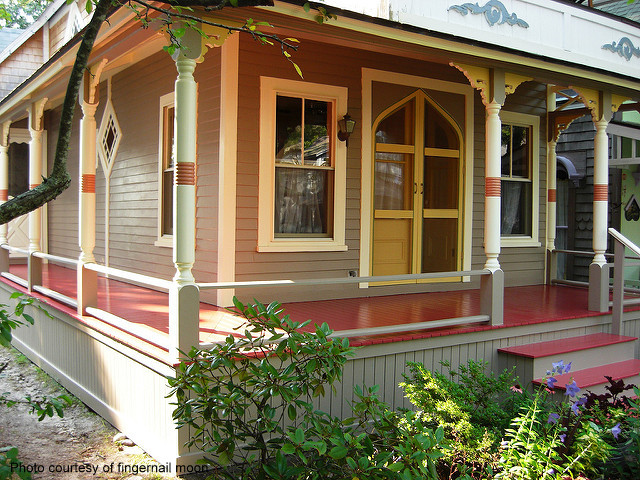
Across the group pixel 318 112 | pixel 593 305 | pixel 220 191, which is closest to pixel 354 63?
pixel 318 112

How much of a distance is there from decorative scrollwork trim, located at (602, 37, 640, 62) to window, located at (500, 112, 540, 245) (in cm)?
186

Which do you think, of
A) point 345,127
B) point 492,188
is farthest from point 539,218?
point 345,127

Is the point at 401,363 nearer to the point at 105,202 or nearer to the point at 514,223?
the point at 514,223

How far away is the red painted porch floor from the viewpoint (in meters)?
6.13

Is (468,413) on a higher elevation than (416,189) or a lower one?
lower

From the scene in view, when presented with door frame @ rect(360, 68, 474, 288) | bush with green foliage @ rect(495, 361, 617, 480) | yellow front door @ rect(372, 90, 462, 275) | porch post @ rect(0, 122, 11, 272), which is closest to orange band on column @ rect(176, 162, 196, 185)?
bush with green foliage @ rect(495, 361, 617, 480)

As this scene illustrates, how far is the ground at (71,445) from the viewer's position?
496cm

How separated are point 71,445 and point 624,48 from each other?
804 centimetres

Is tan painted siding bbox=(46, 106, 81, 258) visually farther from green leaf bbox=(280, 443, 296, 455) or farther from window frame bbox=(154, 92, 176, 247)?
green leaf bbox=(280, 443, 296, 455)

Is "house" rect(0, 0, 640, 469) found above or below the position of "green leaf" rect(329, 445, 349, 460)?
above

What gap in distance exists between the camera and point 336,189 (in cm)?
784

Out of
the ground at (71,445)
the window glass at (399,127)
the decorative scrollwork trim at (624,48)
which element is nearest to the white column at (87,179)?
the ground at (71,445)

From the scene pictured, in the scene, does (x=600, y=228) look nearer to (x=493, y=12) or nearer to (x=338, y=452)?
(x=493, y=12)

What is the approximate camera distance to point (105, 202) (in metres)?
10.6
